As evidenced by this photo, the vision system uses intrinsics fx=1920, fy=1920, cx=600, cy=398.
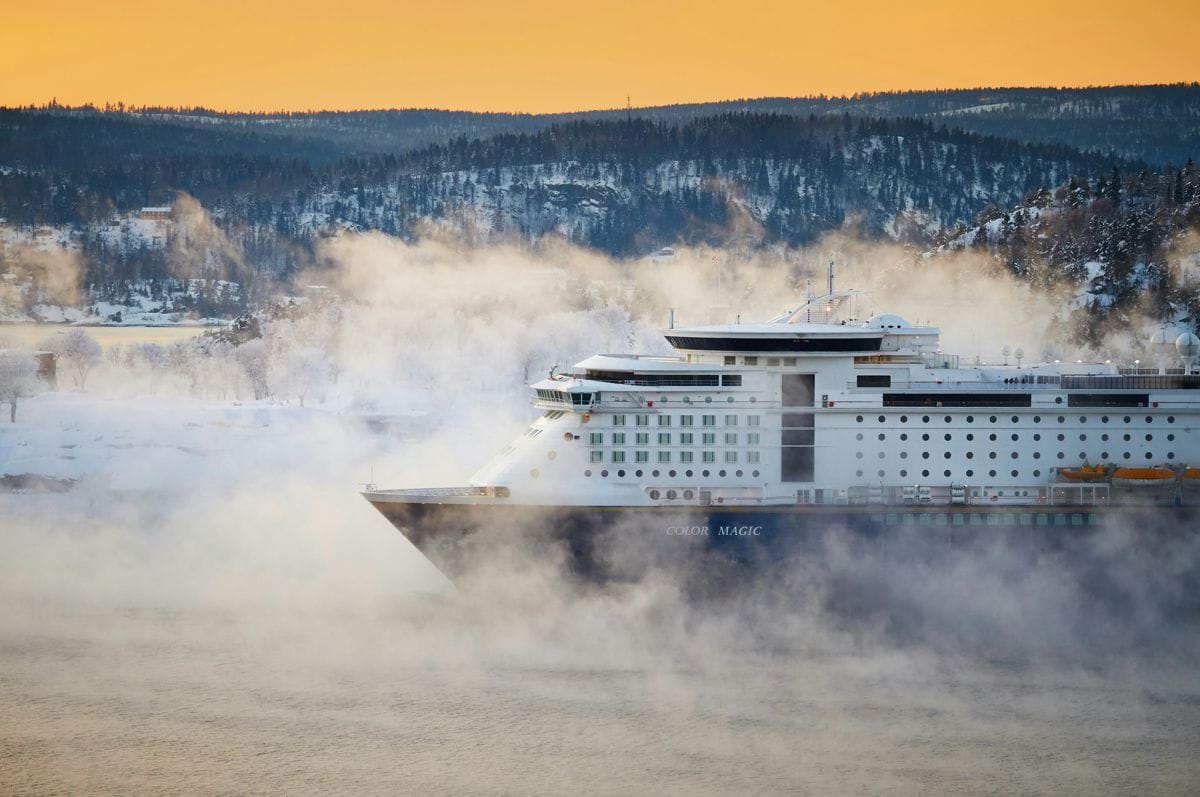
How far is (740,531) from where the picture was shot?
118ft

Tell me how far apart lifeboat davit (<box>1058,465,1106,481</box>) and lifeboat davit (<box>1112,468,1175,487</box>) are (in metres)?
0.27

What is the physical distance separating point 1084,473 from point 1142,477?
1.11 metres

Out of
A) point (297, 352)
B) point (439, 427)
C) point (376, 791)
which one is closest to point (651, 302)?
point (297, 352)

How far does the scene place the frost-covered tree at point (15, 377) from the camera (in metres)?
70.6

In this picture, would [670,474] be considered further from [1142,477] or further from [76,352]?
[76,352]

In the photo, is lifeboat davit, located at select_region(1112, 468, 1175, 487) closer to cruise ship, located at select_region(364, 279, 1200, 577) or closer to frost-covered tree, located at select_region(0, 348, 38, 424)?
cruise ship, located at select_region(364, 279, 1200, 577)

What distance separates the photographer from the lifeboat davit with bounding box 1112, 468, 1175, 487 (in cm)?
3666

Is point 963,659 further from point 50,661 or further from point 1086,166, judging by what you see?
point 1086,166

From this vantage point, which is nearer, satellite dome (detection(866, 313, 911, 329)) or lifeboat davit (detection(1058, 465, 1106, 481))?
lifeboat davit (detection(1058, 465, 1106, 481))

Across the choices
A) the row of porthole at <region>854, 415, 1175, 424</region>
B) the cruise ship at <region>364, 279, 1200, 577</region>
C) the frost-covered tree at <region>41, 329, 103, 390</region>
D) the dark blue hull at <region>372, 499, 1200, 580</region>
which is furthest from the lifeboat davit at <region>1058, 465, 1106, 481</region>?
the frost-covered tree at <region>41, 329, 103, 390</region>

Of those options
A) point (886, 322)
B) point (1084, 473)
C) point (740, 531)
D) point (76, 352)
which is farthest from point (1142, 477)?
point (76, 352)

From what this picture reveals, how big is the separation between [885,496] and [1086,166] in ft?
356

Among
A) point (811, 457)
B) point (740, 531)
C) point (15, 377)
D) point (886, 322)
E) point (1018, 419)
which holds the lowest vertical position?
point (15, 377)

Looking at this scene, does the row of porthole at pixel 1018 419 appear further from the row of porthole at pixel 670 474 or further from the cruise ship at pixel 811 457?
the row of porthole at pixel 670 474
